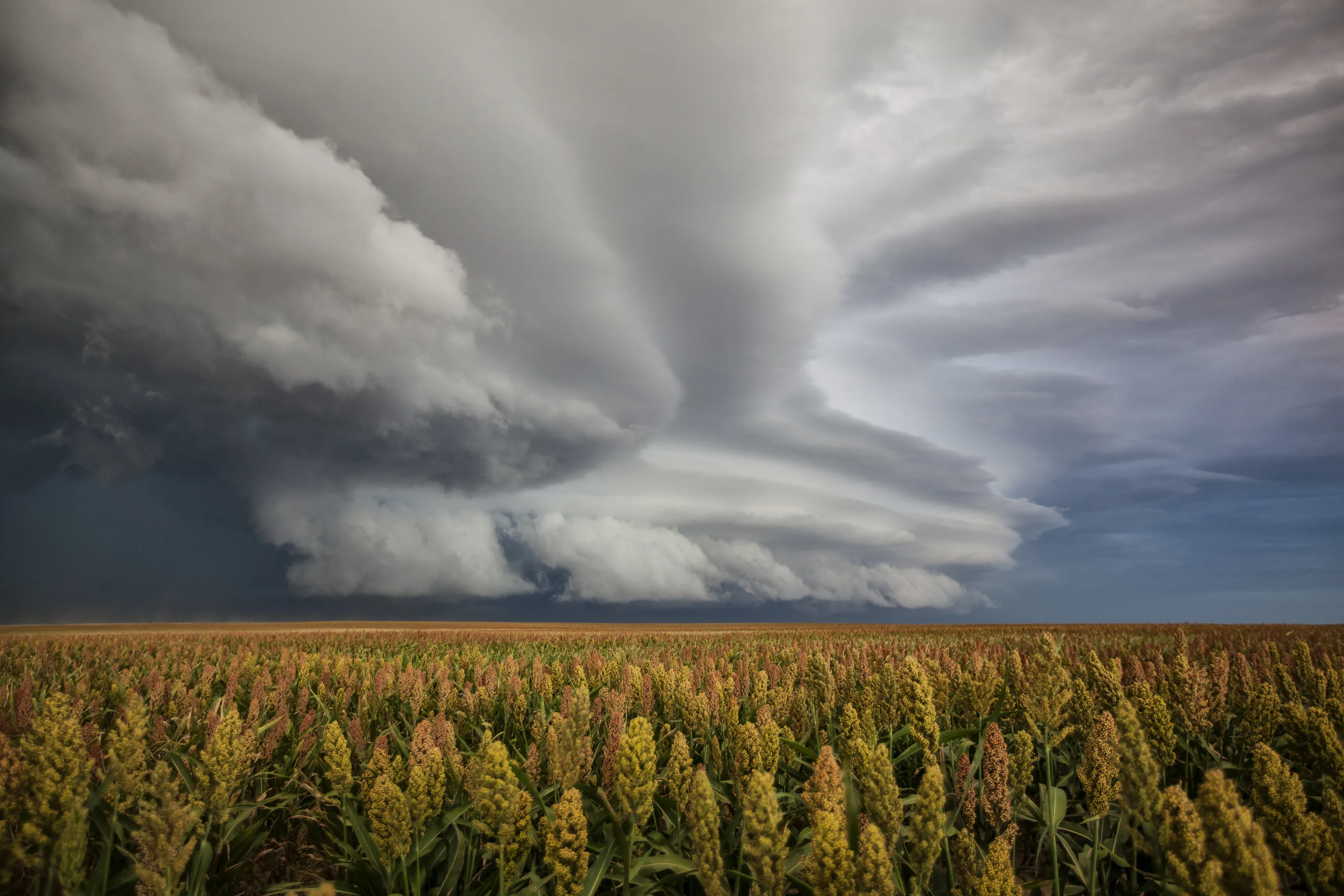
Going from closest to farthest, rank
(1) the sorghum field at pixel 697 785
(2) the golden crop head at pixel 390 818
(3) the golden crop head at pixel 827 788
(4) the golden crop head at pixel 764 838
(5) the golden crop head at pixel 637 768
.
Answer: (4) the golden crop head at pixel 764 838, (1) the sorghum field at pixel 697 785, (3) the golden crop head at pixel 827 788, (5) the golden crop head at pixel 637 768, (2) the golden crop head at pixel 390 818

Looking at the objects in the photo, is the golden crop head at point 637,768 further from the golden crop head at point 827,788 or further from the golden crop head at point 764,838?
the golden crop head at point 764,838

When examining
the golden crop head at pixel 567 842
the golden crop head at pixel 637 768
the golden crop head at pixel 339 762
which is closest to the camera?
the golden crop head at pixel 567 842

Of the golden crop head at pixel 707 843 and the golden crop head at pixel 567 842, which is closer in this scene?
the golden crop head at pixel 707 843

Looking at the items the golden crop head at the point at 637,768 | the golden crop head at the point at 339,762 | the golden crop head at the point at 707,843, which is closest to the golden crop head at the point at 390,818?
the golden crop head at the point at 339,762

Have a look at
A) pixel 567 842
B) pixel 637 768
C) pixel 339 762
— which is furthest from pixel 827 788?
pixel 339 762

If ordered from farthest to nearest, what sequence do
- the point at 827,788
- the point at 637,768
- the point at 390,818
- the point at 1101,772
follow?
the point at 1101,772
the point at 390,818
the point at 637,768
the point at 827,788

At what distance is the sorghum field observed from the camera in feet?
9.44

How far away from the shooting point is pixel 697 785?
2.82 metres

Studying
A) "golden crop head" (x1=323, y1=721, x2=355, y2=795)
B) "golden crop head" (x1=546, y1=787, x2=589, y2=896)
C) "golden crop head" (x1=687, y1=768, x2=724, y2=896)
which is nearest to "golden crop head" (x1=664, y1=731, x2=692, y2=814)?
"golden crop head" (x1=546, y1=787, x2=589, y2=896)

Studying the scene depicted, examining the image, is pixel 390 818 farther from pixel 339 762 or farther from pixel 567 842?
pixel 567 842

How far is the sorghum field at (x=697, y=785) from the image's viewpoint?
9.44 ft

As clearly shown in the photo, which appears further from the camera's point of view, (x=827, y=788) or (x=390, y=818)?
(x=390, y=818)

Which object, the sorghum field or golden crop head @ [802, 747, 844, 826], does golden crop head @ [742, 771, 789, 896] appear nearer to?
the sorghum field

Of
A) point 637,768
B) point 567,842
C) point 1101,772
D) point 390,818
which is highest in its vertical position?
point 637,768
